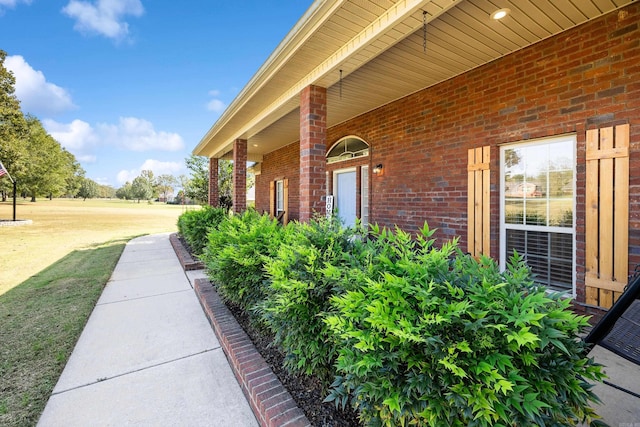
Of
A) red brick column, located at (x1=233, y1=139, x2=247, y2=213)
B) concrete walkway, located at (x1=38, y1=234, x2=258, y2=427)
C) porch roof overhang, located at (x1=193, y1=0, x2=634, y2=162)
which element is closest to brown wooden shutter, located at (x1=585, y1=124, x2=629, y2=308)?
porch roof overhang, located at (x1=193, y1=0, x2=634, y2=162)

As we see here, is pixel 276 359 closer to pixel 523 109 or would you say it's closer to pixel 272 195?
pixel 523 109

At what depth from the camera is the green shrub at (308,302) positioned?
1.88 meters

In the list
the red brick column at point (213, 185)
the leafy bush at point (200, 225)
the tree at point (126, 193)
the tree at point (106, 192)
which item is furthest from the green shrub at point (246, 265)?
the tree at point (106, 192)

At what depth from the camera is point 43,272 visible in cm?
557

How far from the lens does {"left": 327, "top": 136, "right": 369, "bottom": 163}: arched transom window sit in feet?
20.9

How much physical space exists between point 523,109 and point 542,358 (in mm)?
3478

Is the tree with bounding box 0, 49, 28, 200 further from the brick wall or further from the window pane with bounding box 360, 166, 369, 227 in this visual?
the brick wall

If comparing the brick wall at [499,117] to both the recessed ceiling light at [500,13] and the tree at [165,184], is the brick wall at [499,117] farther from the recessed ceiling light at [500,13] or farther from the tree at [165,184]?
the tree at [165,184]

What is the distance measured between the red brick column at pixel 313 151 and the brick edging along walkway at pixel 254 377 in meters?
1.83

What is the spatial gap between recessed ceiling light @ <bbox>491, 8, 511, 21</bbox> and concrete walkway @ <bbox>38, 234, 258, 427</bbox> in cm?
413

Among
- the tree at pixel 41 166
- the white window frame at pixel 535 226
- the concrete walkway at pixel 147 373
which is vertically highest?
the tree at pixel 41 166

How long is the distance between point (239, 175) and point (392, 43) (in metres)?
5.52

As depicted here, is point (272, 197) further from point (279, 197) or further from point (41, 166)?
point (41, 166)

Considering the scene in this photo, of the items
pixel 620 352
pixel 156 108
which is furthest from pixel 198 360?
pixel 156 108
